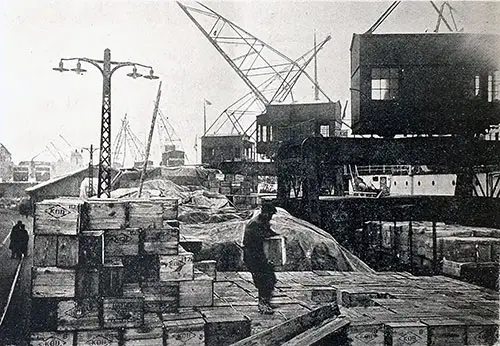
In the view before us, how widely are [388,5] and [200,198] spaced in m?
8.66

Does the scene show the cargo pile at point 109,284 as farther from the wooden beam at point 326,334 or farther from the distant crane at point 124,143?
the distant crane at point 124,143

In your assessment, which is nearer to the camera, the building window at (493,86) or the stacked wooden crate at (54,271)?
the stacked wooden crate at (54,271)

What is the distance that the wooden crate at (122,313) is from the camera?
4355mm

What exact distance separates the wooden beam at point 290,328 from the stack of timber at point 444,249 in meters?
3.20

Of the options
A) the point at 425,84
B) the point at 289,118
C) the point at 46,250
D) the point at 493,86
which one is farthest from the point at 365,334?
the point at 289,118

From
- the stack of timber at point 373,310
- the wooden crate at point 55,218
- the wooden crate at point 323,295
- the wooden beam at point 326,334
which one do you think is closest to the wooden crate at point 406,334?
the stack of timber at point 373,310

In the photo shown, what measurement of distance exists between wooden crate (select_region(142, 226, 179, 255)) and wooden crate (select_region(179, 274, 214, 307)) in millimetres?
344

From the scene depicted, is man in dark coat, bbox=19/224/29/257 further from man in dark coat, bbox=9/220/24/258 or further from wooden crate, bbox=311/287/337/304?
wooden crate, bbox=311/287/337/304

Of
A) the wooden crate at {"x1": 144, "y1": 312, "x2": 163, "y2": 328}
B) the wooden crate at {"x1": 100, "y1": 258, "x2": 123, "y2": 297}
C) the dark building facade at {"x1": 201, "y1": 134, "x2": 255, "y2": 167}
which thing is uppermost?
the dark building facade at {"x1": 201, "y1": 134, "x2": 255, "y2": 167}

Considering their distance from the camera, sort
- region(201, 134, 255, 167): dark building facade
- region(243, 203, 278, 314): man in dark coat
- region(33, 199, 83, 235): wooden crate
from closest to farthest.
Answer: region(33, 199, 83, 235): wooden crate → region(243, 203, 278, 314): man in dark coat → region(201, 134, 255, 167): dark building facade

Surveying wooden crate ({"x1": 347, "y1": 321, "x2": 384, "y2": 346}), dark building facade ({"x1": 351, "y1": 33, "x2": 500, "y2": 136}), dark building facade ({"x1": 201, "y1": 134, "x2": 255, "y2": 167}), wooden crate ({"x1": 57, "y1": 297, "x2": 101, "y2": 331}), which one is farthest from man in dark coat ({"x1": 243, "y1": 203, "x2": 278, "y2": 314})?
dark building facade ({"x1": 201, "y1": 134, "x2": 255, "y2": 167})

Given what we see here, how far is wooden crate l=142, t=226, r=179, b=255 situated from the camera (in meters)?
4.81

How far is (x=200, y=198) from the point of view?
1433cm

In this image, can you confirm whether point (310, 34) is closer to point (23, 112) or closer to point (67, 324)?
point (23, 112)
